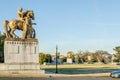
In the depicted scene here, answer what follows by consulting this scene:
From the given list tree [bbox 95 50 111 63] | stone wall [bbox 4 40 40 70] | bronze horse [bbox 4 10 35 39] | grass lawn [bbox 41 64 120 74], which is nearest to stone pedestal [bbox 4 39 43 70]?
stone wall [bbox 4 40 40 70]

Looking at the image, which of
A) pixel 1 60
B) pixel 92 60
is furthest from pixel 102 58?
pixel 1 60

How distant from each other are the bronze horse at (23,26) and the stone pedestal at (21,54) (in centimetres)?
92

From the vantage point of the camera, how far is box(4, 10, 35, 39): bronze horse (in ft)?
118

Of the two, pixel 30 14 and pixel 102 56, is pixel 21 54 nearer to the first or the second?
pixel 30 14

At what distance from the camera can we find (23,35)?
119 ft

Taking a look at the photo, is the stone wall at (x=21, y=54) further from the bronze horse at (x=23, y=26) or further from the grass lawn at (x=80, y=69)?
the grass lawn at (x=80, y=69)

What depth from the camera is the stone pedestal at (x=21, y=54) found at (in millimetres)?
35156

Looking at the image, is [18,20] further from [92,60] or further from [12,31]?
[92,60]

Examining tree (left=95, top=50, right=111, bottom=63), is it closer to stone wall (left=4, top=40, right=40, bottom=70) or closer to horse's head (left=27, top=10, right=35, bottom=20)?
horse's head (left=27, top=10, right=35, bottom=20)

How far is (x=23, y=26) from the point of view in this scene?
36406mm

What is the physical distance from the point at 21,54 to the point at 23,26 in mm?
3342

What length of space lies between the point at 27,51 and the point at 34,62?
1535 millimetres

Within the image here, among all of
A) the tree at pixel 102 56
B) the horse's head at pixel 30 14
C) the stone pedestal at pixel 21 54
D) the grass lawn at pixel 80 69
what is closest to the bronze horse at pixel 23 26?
the horse's head at pixel 30 14

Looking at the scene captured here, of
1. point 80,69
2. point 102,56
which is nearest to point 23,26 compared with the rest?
point 80,69
